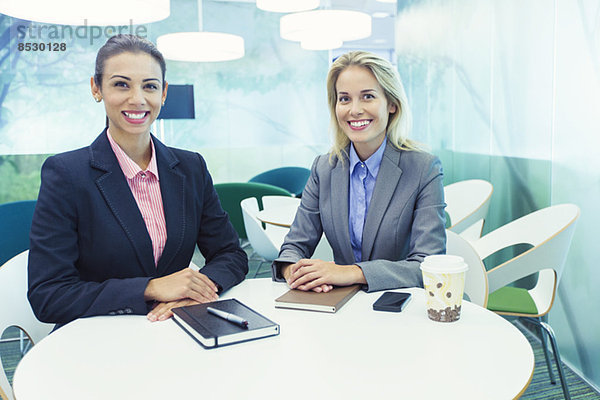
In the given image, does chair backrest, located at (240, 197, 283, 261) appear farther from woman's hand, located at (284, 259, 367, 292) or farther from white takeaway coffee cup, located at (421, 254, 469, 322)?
white takeaway coffee cup, located at (421, 254, 469, 322)

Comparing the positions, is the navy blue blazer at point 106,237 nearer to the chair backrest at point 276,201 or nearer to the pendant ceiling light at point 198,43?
the chair backrest at point 276,201

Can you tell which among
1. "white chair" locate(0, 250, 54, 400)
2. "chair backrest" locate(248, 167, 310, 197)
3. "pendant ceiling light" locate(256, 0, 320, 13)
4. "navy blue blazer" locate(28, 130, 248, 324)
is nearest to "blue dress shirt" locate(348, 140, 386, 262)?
"navy blue blazer" locate(28, 130, 248, 324)

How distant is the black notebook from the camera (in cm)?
121

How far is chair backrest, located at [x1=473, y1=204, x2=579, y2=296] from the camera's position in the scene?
2242mm

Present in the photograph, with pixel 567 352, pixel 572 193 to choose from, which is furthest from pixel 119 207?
pixel 567 352

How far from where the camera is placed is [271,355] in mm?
1140

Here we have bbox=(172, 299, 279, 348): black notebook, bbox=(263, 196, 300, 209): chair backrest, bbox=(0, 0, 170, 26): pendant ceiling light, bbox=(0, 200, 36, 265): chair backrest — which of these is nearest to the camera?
bbox=(172, 299, 279, 348): black notebook

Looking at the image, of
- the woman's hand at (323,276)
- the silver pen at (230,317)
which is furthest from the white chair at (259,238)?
the silver pen at (230,317)

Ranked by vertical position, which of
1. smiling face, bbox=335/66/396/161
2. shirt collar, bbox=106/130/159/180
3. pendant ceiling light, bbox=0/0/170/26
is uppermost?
pendant ceiling light, bbox=0/0/170/26

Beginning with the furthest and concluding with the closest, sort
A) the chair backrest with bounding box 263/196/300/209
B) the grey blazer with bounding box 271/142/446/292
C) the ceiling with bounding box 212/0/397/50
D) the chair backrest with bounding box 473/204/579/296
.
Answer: the ceiling with bounding box 212/0/397/50
the chair backrest with bounding box 263/196/300/209
the chair backrest with bounding box 473/204/579/296
the grey blazer with bounding box 271/142/446/292

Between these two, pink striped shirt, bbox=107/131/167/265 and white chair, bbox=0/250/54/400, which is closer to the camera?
white chair, bbox=0/250/54/400

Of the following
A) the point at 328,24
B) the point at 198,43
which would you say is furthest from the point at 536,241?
the point at 198,43

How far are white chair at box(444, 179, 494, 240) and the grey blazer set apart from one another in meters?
1.40

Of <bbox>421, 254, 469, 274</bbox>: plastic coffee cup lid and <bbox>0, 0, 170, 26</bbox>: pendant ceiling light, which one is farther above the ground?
<bbox>0, 0, 170, 26</bbox>: pendant ceiling light
